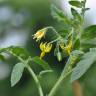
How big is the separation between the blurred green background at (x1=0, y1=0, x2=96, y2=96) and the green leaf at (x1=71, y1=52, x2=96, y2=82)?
348 centimetres

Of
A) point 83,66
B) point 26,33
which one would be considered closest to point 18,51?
point 83,66

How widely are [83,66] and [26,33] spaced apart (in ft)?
17.9

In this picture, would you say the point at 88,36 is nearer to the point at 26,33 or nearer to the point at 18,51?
the point at 18,51

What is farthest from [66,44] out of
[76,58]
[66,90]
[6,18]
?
[6,18]

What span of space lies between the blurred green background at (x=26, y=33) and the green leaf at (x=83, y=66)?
3477 millimetres

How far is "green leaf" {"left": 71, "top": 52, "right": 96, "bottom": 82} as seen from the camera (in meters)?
0.78

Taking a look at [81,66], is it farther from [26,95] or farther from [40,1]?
[40,1]

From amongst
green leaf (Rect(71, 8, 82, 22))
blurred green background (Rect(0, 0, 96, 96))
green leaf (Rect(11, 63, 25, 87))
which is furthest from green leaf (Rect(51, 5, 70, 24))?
blurred green background (Rect(0, 0, 96, 96))

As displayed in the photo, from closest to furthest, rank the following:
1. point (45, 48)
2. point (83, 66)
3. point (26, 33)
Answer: point (83, 66), point (45, 48), point (26, 33)

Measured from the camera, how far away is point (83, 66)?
0.80 metres

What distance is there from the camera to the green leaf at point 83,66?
0.78 m

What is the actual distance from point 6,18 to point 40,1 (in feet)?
1.87

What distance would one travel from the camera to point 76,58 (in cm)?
88

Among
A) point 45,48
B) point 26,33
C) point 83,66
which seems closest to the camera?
point 83,66
